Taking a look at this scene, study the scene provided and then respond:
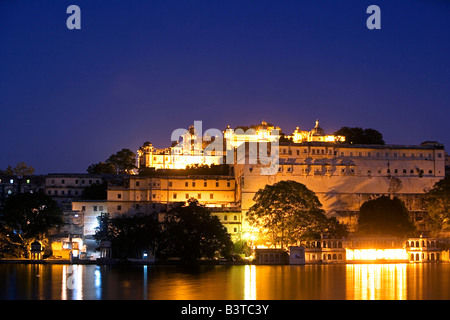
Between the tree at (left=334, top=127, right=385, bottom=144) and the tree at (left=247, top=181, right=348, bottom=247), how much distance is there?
75.6 ft

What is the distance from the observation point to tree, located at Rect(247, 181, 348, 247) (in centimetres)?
5391

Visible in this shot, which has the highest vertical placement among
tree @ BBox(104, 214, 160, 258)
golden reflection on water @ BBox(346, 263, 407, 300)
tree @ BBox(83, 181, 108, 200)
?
tree @ BBox(83, 181, 108, 200)

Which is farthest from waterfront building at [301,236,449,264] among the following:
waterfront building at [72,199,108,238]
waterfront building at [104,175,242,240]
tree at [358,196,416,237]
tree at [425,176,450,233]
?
waterfront building at [72,199,108,238]

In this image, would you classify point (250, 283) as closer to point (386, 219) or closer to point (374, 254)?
point (374, 254)

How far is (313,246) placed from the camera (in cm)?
5509

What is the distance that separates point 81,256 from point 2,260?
5947 millimetres

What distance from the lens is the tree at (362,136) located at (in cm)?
7656

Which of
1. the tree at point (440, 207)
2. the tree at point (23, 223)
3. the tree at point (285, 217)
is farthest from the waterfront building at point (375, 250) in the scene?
the tree at point (23, 223)

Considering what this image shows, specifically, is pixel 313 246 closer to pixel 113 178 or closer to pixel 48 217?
pixel 48 217

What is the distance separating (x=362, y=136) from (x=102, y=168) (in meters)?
26.0

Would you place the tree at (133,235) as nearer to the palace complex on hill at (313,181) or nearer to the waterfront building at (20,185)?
the palace complex on hill at (313,181)

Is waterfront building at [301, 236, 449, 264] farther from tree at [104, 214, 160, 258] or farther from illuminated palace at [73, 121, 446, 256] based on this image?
tree at [104, 214, 160, 258]

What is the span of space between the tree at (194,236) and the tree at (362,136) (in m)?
25.8
